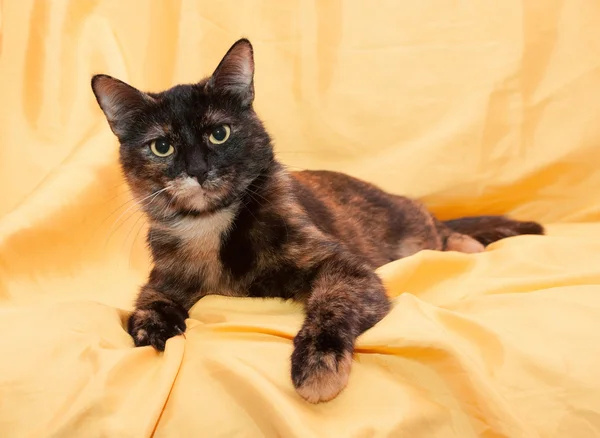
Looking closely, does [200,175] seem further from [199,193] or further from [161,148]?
[161,148]

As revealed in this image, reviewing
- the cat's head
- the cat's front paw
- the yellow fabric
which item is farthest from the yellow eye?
the cat's front paw

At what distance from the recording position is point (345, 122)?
7.75 feet

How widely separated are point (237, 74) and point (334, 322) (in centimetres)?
75

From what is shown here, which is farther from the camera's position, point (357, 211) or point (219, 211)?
point (357, 211)

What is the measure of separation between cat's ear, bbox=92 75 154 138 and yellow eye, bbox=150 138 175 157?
118mm

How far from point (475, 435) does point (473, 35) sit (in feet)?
5.13

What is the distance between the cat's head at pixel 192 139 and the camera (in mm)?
1541

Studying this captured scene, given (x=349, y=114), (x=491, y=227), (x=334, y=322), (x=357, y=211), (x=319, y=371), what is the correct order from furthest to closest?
(x=349, y=114)
(x=491, y=227)
(x=357, y=211)
(x=334, y=322)
(x=319, y=371)

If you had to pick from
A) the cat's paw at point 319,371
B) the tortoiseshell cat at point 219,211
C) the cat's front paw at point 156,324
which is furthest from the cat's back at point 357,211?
the cat's paw at point 319,371

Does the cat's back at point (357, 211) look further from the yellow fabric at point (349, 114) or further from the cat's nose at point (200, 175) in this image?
the cat's nose at point (200, 175)

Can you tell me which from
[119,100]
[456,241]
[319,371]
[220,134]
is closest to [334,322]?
[319,371]

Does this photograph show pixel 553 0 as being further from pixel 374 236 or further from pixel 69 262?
pixel 69 262

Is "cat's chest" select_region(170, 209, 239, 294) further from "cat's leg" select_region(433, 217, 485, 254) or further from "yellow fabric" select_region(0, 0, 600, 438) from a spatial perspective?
"cat's leg" select_region(433, 217, 485, 254)

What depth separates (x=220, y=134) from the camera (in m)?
1.62
